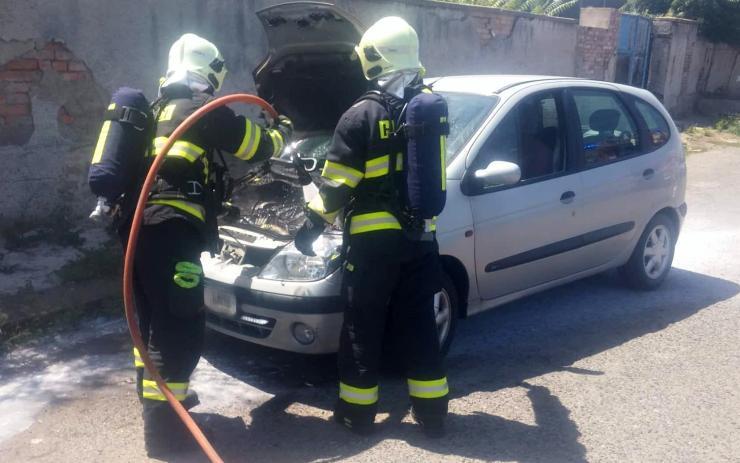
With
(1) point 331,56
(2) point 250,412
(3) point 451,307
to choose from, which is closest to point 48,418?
(2) point 250,412

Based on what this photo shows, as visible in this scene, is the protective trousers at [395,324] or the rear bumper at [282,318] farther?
the rear bumper at [282,318]

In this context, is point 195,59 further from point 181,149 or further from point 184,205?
point 184,205

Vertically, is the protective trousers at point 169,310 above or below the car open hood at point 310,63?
below

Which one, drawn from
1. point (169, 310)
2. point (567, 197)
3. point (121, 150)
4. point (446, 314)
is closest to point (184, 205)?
point (121, 150)

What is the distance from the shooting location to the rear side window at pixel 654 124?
6.28m

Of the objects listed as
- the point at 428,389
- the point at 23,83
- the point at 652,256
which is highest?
the point at 23,83

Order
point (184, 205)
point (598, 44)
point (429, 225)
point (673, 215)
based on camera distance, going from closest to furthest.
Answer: point (184, 205) < point (429, 225) < point (673, 215) < point (598, 44)

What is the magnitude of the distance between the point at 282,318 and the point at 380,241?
2.62 feet

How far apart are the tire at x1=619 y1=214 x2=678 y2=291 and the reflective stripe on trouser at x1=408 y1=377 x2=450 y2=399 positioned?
2.86 m

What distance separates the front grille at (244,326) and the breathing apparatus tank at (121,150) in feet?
3.52

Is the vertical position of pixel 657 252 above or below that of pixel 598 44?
below

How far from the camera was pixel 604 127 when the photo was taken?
234 inches

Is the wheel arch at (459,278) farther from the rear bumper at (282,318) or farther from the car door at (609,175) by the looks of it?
the car door at (609,175)

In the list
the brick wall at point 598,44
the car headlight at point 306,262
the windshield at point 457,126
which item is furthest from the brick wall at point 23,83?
the brick wall at point 598,44
